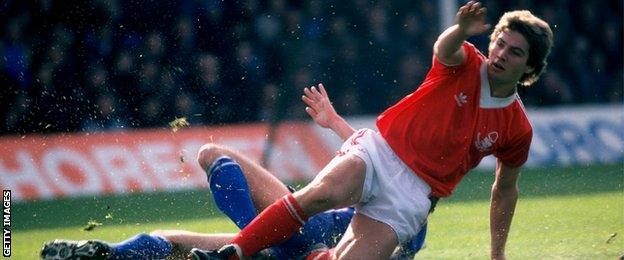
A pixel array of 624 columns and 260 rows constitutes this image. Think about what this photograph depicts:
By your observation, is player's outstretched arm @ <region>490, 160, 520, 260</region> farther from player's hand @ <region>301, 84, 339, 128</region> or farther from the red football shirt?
player's hand @ <region>301, 84, 339, 128</region>

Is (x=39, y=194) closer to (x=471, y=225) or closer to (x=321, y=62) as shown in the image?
(x=321, y=62)

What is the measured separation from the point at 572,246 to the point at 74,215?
13.8ft

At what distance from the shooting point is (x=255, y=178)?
→ 19.8 ft

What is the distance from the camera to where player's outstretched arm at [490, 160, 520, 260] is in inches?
235

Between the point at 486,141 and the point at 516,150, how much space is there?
213 mm

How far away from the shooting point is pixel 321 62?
42.1 ft

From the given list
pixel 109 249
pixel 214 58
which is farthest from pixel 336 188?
pixel 214 58

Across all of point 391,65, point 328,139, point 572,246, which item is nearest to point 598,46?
point 391,65

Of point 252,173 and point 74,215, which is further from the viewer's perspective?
point 74,215

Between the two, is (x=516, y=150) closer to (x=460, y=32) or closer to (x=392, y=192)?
(x=392, y=192)

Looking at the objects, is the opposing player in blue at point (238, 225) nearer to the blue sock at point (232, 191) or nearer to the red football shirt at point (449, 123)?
the blue sock at point (232, 191)

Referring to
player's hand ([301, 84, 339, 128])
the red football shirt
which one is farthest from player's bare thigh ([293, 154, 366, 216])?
player's hand ([301, 84, 339, 128])

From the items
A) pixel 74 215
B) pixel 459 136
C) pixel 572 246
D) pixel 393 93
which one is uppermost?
pixel 393 93

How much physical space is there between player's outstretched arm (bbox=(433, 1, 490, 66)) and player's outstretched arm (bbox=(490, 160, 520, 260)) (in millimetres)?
642
